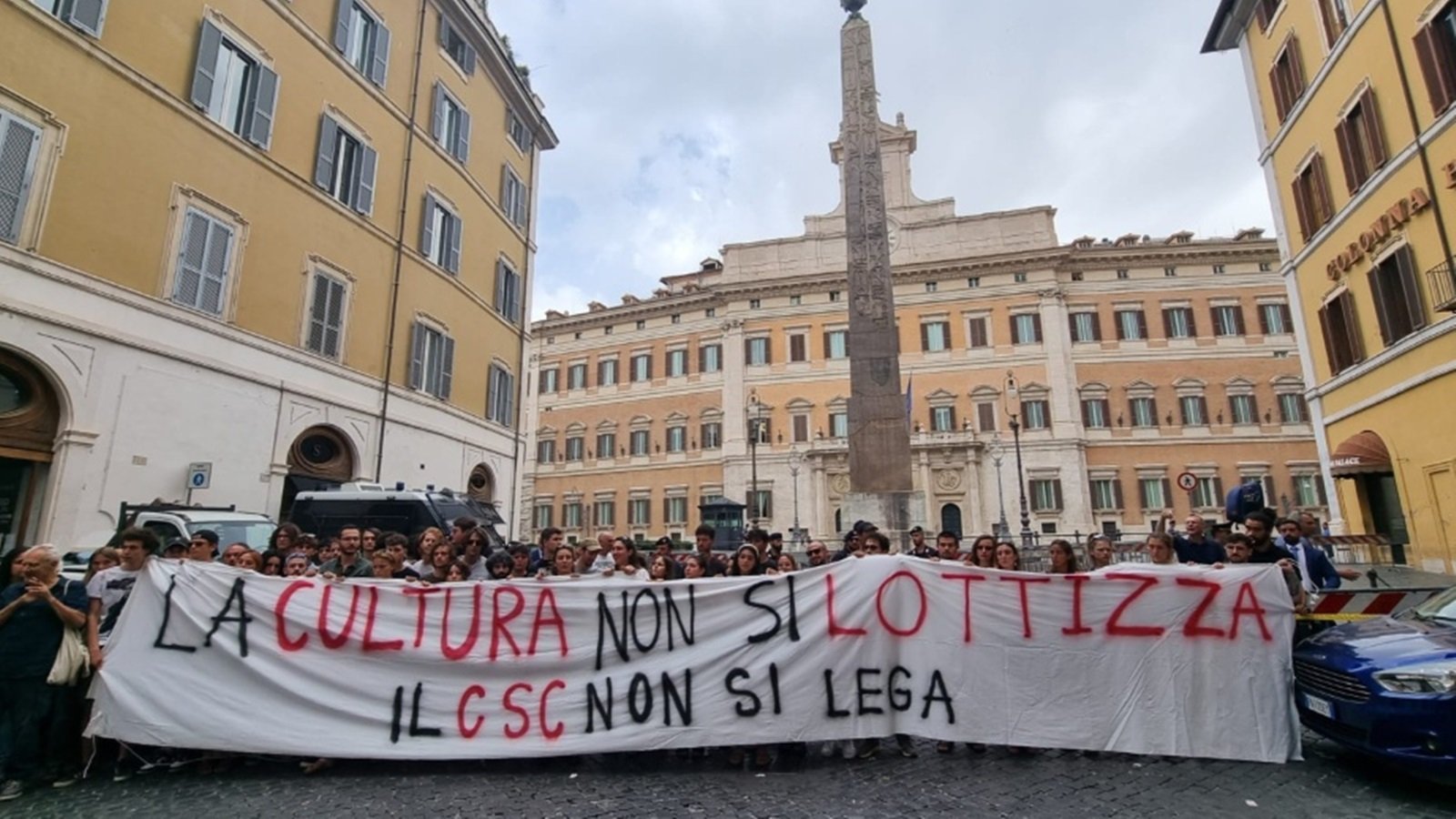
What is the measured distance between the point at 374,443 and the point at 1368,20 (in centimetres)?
2193

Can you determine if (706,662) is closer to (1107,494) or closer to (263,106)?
(263,106)

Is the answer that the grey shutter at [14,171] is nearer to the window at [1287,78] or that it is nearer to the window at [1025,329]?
the window at [1287,78]

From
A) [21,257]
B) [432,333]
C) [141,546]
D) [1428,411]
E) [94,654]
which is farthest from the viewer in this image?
[432,333]

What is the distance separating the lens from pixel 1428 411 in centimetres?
1276

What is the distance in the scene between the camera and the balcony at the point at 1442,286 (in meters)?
11.9

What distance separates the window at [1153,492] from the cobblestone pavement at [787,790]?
33234mm

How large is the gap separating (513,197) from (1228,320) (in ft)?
115

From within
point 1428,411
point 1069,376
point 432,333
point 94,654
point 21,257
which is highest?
point 1069,376

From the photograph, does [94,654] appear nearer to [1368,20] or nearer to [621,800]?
[621,800]

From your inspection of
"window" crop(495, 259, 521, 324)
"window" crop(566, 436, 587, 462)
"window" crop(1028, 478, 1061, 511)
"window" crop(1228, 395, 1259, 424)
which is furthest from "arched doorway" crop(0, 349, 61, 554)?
"window" crop(1228, 395, 1259, 424)

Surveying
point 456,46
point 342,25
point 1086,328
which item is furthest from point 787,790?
point 1086,328

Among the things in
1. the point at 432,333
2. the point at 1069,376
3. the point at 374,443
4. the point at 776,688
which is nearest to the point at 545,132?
the point at 432,333

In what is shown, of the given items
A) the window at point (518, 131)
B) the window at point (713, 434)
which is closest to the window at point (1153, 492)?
the window at point (713, 434)

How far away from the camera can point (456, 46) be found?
62.0ft
